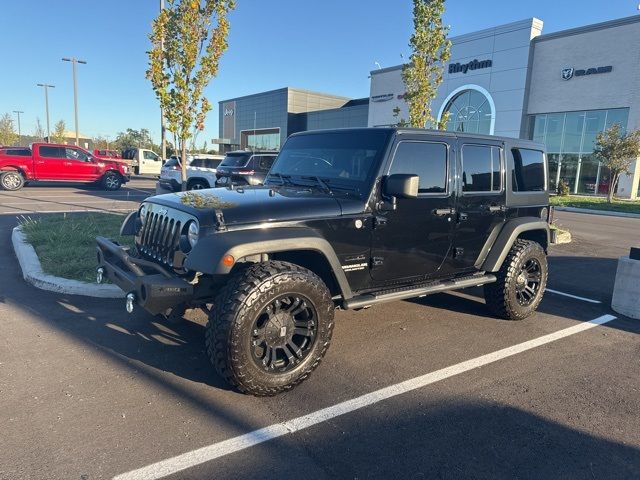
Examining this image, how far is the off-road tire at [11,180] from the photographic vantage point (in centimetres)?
1805

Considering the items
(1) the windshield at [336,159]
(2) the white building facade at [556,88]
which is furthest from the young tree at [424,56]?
(2) the white building facade at [556,88]

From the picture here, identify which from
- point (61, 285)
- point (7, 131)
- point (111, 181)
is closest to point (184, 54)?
point (61, 285)

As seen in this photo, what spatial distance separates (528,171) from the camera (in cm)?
531

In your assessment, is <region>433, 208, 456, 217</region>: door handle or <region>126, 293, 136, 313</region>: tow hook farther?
<region>433, 208, 456, 217</region>: door handle

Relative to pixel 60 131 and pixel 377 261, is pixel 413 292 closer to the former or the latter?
pixel 377 261

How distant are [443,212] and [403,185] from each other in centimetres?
86

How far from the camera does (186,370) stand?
3.63 meters

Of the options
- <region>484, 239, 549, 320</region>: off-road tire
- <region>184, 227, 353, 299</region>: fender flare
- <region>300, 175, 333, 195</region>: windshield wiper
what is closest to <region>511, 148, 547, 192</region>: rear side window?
<region>484, 239, 549, 320</region>: off-road tire

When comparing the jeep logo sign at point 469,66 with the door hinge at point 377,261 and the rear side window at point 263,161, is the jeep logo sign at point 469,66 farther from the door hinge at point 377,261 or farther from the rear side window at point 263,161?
the door hinge at point 377,261

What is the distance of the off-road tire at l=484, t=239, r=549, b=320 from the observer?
16.1 ft

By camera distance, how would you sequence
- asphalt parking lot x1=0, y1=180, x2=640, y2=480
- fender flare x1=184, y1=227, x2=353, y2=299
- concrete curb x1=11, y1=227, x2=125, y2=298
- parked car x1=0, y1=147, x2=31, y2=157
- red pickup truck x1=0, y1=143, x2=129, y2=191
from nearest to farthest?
asphalt parking lot x1=0, y1=180, x2=640, y2=480 → fender flare x1=184, y1=227, x2=353, y2=299 → concrete curb x1=11, y1=227, x2=125, y2=298 → red pickup truck x1=0, y1=143, x2=129, y2=191 → parked car x1=0, y1=147, x2=31, y2=157

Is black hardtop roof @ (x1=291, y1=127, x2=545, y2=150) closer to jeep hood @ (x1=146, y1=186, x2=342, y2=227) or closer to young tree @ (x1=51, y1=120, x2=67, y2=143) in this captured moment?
jeep hood @ (x1=146, y1=186, x2=342, y2=227)

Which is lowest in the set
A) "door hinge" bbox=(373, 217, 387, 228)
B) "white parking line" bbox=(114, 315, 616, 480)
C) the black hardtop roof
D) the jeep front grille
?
"white parking line" bbox=(114, 315, 616, 480)

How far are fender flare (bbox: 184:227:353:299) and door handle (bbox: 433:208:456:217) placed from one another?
1237 mm
